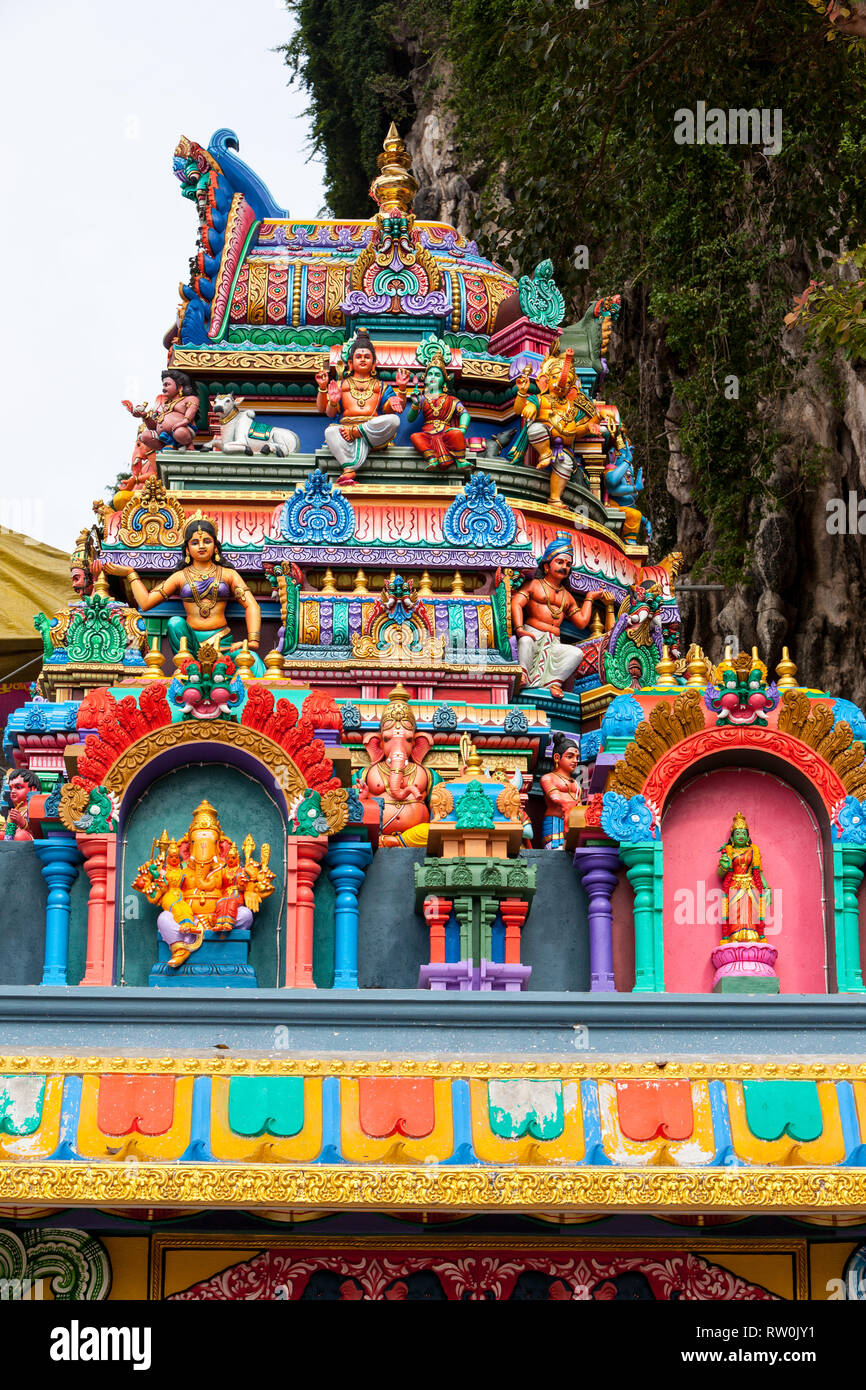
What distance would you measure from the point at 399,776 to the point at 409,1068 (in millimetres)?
6706

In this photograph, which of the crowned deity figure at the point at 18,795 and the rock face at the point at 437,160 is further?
the rock face at the point at 437,160

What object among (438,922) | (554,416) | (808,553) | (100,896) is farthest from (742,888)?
(808,553)

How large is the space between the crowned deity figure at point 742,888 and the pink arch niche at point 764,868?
0.55 feet

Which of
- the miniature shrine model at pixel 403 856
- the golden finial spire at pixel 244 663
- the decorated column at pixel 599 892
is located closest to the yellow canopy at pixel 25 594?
the miniature shrine model at pixel 403 856

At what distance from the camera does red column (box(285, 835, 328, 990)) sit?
1305cm

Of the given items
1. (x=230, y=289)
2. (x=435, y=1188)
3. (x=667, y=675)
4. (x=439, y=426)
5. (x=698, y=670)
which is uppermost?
(x=230, y=289)

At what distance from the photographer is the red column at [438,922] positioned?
1320 cm

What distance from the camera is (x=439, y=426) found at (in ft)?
68.7

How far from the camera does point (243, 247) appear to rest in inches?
993

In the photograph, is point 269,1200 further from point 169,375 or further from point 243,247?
point 243,247

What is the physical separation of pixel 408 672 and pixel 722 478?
11312 mm

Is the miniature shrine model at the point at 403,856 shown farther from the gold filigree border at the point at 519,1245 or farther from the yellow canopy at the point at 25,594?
the yellow canopy at the point at 25,594

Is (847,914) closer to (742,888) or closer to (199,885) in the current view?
(742,888)

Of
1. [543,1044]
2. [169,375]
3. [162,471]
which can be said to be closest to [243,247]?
[169,375]
